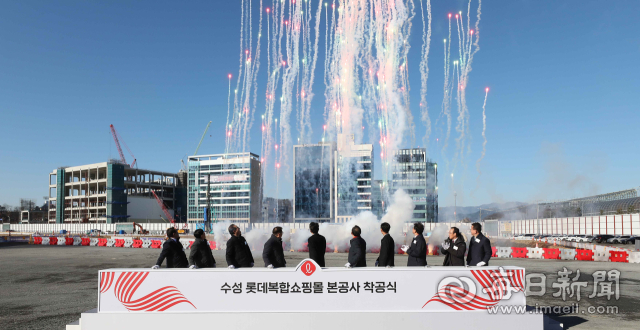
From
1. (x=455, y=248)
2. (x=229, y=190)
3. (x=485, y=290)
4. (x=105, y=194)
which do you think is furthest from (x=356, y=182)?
(x=485, y=290)

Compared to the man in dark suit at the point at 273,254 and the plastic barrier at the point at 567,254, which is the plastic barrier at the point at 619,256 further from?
the man in dark suit at the point at 273,254

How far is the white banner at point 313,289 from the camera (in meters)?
7.43

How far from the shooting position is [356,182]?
120 meters

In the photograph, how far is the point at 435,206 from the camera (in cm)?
11094

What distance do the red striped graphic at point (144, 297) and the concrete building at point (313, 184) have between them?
12212cm

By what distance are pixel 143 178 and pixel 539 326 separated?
133 m

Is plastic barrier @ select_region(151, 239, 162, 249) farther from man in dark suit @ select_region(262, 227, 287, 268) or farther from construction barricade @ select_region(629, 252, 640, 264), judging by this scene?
construction barricade @ select_region(629, 252, 640, 264)

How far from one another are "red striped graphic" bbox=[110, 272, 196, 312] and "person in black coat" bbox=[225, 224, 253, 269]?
157 cm

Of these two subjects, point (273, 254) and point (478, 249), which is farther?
point (273, 254)

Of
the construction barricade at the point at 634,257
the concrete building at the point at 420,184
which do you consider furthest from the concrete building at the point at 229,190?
the construction barricade at the point at 634,257

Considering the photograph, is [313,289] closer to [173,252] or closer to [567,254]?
[173,252]

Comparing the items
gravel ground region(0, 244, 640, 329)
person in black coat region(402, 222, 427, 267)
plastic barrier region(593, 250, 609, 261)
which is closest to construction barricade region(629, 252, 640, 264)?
plastic barrier region(593, 250, 609, 261)

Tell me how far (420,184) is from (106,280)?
103m

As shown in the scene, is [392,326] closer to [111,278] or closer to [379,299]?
[379,299]
